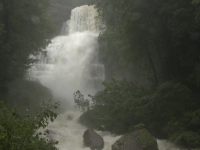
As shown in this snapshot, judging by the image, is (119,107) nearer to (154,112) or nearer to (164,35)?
(154,112)

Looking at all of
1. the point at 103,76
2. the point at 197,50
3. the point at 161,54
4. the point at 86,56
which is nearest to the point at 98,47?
the point at 86,56

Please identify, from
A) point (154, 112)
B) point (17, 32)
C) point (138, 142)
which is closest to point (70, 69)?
point (17, 32)

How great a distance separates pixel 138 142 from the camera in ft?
33.4

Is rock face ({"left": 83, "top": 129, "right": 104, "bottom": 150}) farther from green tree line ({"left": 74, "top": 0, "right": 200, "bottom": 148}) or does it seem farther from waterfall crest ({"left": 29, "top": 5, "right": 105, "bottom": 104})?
waterfall crest ({"left": 29, "top": 5, "right": 105, "bottom": 104})

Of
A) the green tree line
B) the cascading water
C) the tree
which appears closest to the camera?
the green tree line

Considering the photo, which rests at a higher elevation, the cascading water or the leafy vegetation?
Answer: the cascading water

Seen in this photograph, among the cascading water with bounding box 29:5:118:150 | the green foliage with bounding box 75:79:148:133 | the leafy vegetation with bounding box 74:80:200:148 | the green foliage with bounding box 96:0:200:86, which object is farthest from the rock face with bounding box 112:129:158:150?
the cascading water with bounding box 29:5:118:150

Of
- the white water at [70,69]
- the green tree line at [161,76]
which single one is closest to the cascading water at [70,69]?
the white water at [70,69]

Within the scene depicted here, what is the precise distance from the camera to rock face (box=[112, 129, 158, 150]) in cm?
998

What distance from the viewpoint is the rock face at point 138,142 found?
32.7 ft

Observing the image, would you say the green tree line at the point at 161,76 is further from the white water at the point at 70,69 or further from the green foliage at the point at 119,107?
the white water at the point at 70,69

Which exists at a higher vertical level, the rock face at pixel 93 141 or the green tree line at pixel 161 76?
the green tree line at pixel 161 76

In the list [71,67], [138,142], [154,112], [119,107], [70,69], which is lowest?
[138,142]

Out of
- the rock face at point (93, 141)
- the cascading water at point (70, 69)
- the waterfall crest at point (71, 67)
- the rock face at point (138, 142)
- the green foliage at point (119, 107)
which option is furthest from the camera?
the waterfall crest at point (71, 67)
